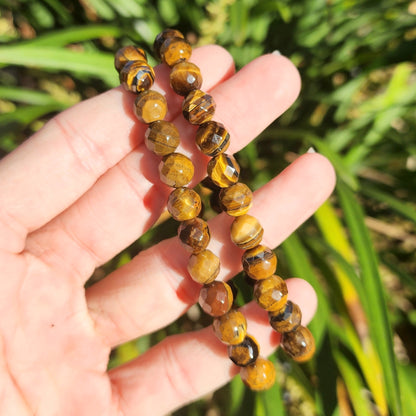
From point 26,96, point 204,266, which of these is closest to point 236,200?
point 204,266

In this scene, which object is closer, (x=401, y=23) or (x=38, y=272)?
(x=38, y=272)

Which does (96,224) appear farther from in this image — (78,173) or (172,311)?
(172,311)

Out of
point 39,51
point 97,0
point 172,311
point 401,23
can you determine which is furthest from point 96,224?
point 401,23

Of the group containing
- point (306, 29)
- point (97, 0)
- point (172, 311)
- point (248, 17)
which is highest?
point (97, 0)

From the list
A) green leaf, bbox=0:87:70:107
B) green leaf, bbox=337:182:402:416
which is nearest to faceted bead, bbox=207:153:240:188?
green leaf, bbox=337:182:402:416

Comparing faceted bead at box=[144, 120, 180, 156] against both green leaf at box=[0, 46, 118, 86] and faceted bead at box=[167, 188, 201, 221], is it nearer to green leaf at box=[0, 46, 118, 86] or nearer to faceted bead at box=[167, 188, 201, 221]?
faceted bead at box=[167, 188, 201, 221]

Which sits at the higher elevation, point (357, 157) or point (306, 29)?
point (306, 29)

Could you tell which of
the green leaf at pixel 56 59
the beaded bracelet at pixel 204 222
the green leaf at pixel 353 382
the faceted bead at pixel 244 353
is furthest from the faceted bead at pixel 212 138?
the green leaf at pixel 353 382
